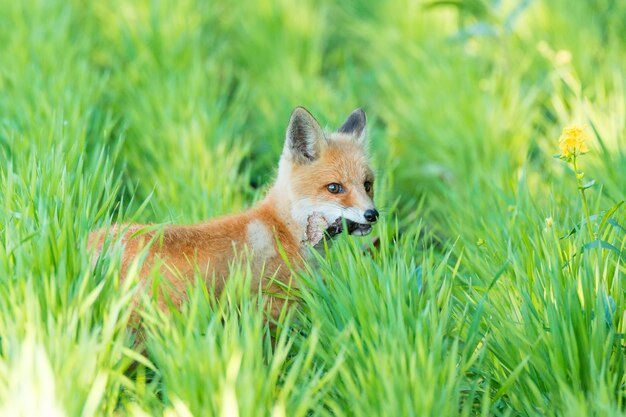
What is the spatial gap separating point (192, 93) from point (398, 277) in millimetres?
3448

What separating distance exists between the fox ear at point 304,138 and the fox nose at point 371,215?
469 millimetres

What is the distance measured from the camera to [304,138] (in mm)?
4270

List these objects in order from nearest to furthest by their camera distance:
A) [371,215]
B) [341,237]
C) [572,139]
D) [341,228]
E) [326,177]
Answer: [572,139], [341,237], [371,215], [341,228], [326,177]

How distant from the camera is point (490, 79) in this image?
22.7 feet

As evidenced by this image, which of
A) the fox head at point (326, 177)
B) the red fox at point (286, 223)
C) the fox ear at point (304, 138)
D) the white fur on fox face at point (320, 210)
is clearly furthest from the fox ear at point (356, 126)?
the white fur on fox face at point (320, 210)

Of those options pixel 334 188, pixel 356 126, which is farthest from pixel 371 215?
pixel 356 126

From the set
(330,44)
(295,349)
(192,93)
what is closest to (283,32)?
(330,44)

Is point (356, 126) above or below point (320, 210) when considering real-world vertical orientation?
above

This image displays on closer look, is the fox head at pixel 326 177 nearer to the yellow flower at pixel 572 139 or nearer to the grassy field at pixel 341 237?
the grassy field at pixel 341 237

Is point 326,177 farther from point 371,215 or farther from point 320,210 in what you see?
point 371,215

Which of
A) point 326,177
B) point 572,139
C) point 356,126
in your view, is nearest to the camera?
point 572,139

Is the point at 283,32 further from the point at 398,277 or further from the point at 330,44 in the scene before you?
the point at 398,277

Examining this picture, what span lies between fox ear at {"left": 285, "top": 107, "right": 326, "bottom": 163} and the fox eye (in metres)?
0.19

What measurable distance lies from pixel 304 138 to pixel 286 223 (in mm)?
465
